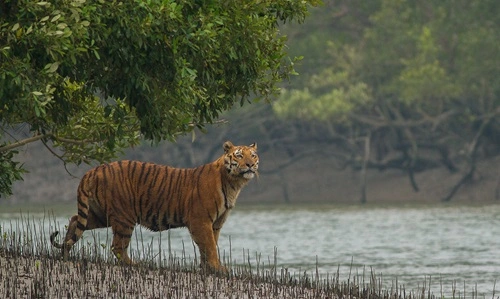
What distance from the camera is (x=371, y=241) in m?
35.5

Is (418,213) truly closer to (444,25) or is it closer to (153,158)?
(444,25)

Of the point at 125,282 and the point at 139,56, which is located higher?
the point at 139,56

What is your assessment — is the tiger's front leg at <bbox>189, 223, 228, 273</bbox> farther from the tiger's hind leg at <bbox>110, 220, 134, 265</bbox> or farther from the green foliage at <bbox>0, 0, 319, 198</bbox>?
the green foliage at <bbox>0, 0, 319, 198</bbox>

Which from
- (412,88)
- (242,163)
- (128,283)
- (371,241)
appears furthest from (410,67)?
(128,283)

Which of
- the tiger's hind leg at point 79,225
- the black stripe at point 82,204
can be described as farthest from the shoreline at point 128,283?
the black stripe at point 82,204

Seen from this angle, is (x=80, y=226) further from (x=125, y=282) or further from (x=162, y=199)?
(x=125, y=282)

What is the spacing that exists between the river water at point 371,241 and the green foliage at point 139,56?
3746 mm

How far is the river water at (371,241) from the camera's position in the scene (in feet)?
82.7

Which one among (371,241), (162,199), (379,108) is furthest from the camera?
(379,108)

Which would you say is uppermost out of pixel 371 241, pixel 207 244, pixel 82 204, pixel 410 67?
pixel 410 67

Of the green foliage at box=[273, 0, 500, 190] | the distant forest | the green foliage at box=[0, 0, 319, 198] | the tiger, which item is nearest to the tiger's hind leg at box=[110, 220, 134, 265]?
the tiger

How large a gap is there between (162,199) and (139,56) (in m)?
3.76

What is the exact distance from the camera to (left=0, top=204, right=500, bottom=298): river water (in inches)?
993

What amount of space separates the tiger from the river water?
1.40 metres
